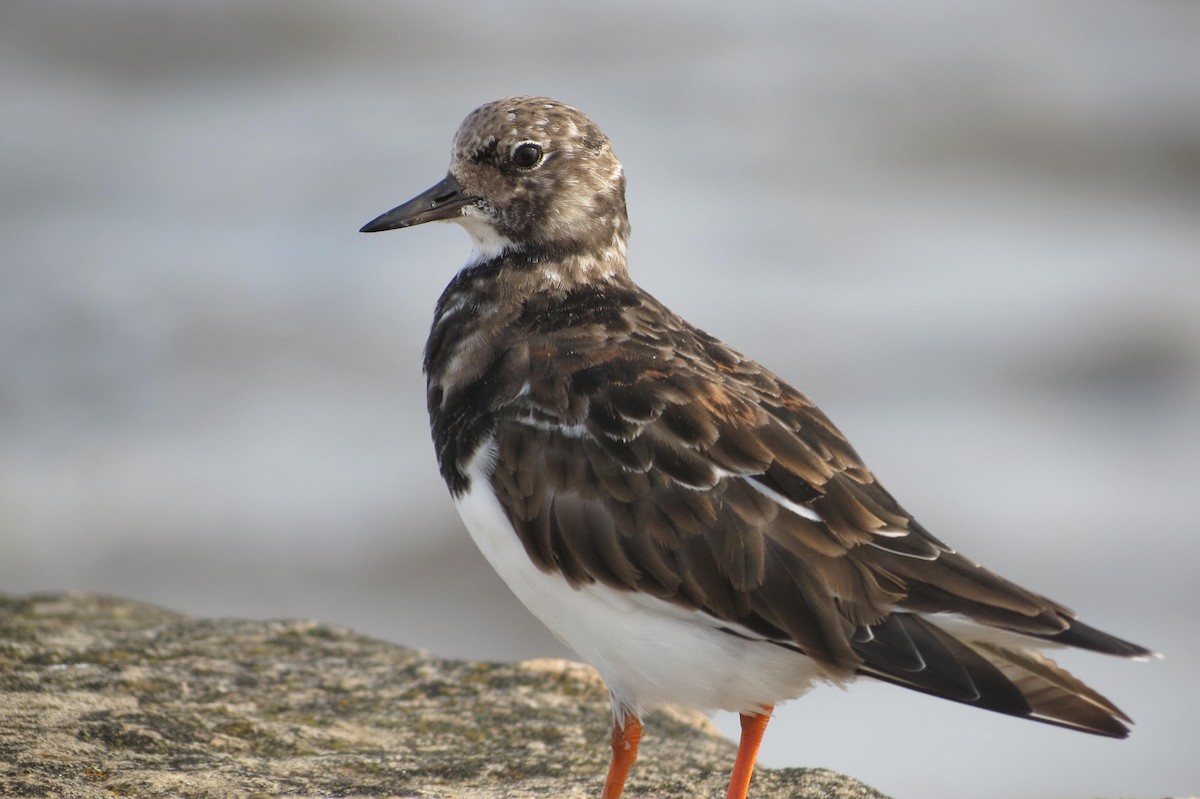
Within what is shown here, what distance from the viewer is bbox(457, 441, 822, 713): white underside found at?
126 inches

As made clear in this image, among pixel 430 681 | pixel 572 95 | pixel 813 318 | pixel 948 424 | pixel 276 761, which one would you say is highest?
pixel 572 95

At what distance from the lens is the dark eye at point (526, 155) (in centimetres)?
396

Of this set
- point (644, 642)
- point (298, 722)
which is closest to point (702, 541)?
point (644, 642)

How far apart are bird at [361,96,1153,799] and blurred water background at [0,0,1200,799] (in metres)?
3.36

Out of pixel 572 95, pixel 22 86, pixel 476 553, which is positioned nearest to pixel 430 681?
pixel 476 553

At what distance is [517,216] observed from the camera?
13.1 feet

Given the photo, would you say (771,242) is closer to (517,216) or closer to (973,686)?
(517,216)

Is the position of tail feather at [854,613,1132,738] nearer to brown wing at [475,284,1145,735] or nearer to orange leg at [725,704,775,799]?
brown wing at [475,284,1145,735]

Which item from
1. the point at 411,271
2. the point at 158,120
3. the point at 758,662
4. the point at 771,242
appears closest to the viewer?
the point at 758,662

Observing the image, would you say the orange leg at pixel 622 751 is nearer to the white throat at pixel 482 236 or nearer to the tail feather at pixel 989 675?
the tail feather at pixel 989 675

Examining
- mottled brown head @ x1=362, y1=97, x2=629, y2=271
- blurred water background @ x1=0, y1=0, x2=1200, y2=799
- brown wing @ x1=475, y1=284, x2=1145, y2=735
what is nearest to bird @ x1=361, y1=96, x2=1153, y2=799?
brown wing @ x1=475, y1=284, x2=1145, y2=735

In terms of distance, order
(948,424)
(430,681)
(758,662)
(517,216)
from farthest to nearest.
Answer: (948,424) < (430,681) < (517,216) < (758,662)

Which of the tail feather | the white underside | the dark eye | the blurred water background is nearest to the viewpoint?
the tail feather

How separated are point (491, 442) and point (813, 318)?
7556 millimetres
